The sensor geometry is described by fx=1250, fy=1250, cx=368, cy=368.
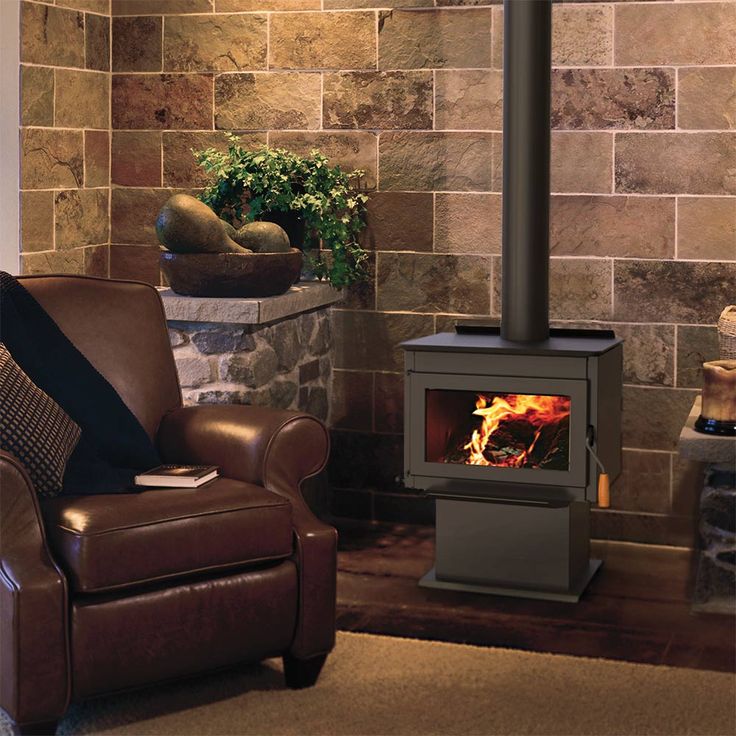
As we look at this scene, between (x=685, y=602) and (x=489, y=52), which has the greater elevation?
(x=489, y=52)

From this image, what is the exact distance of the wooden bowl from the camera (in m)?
4.17

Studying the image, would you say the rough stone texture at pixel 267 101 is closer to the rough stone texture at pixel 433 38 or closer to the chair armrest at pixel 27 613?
the rough stone texture at pixel 433 38

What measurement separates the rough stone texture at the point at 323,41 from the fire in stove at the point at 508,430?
1.48 metres

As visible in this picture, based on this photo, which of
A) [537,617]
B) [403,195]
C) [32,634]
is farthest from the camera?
[403,195]

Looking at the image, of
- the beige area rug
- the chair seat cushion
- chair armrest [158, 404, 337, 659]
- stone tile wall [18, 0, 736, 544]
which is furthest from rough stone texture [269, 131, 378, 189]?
the beige area rug

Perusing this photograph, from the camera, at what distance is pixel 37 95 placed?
4.67 meters

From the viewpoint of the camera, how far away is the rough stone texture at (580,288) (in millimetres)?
4559

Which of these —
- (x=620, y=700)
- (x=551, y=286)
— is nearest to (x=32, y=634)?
(x=620, y=700)

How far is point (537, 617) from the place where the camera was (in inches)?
150

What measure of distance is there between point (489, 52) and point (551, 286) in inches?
35.1

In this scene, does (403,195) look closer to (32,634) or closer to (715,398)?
(715,398)

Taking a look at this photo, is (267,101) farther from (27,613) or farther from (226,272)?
(27,613)

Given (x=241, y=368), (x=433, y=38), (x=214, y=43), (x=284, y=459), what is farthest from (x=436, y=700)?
(x=214, y=43)

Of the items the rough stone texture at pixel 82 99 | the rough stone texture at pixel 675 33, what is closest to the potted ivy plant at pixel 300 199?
the rough stone texture at pixel 82 99
